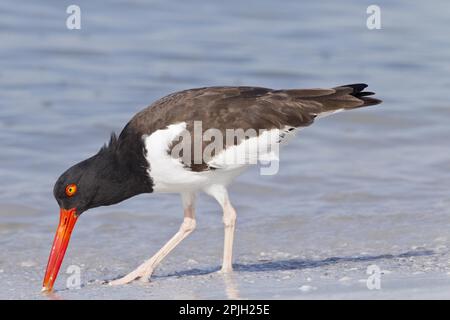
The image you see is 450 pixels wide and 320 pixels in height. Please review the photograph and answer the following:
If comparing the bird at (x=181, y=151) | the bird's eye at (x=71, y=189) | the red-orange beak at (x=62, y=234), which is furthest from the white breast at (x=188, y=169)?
the red-orange beak at (x=62, y=234)

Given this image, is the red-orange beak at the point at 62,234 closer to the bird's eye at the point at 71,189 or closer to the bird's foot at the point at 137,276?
the bird's eye at the point at 71,189

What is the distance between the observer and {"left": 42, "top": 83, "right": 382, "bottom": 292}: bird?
728 centimetres

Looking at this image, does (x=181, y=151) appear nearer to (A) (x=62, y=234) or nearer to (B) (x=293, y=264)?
(A) (x=62, y=234)

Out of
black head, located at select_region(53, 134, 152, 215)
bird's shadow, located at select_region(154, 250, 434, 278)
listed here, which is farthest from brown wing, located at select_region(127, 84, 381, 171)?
bird's shadow, located at select_region(154, 250, 434, 278)

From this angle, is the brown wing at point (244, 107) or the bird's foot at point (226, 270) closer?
the brown wing at point (244, 107)

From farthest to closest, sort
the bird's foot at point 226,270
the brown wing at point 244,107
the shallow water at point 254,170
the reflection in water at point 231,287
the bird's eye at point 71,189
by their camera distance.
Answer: the shallow water at point 254,170, the bird's foot at point 226,270, the brown wing at point 244,107, the bird's eye at point 71,189, the reflection in water at point 231,287

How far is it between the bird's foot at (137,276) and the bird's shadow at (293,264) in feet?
0.97

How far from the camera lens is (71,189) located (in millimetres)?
7258

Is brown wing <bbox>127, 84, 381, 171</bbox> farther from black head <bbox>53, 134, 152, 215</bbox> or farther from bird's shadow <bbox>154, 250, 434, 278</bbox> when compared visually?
bird's shadow <bbox>154, 250, 434, 278</bbox>

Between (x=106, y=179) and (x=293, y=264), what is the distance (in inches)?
63.2

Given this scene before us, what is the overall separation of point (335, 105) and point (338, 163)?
320cm

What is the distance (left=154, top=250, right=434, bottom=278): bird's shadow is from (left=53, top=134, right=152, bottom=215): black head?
747 millimetres

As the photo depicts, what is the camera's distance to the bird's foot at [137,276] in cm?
728
